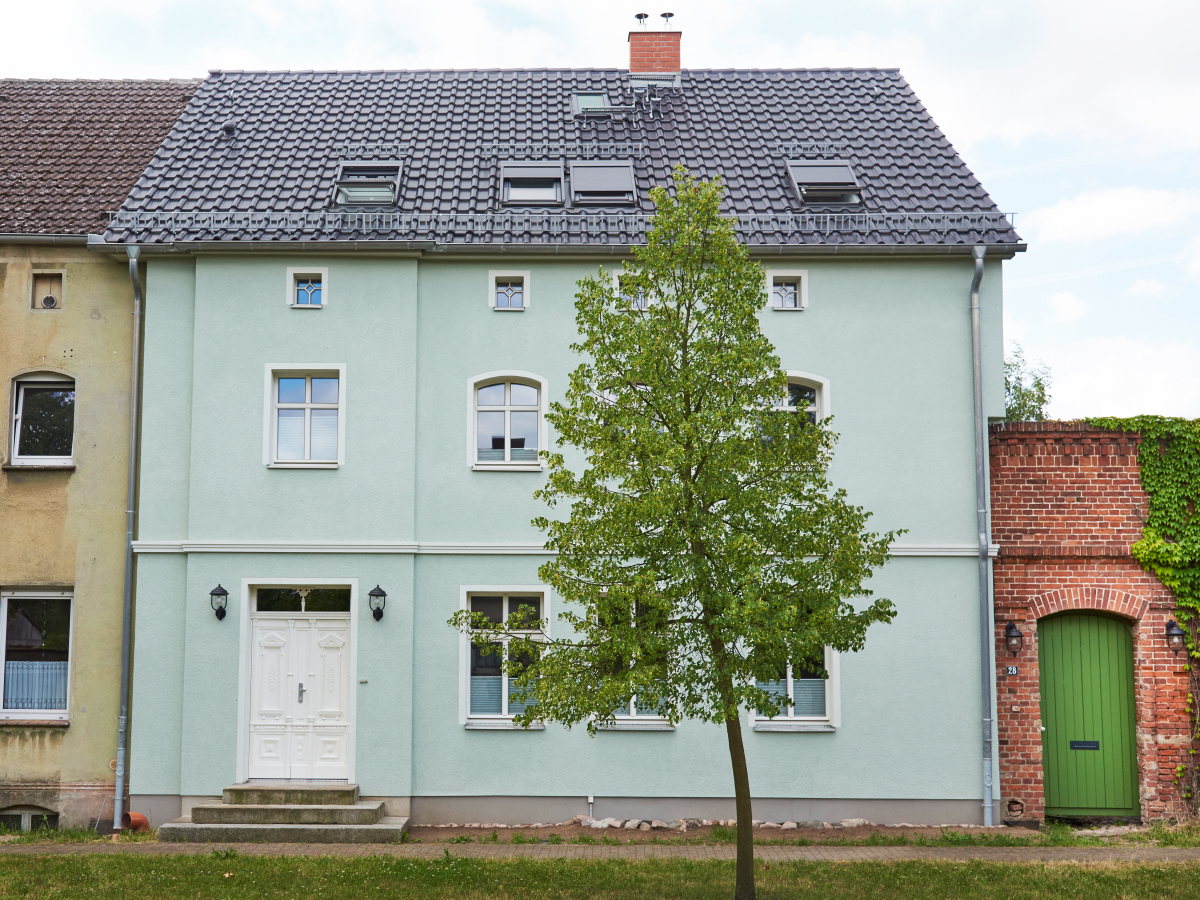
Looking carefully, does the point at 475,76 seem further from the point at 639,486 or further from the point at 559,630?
the point at 639,486

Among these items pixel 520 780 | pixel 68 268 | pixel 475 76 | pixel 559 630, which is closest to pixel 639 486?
pixel 559 630

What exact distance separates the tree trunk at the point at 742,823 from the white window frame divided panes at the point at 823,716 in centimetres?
354

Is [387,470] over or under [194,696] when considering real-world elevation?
over

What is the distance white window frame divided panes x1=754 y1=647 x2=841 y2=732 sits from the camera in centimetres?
1224

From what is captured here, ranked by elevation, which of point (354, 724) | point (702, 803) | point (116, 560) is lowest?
point (702, 803)

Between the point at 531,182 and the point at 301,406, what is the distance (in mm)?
4378

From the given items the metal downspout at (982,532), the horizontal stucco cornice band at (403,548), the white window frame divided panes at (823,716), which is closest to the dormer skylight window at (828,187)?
the metal downspout at (982,532)

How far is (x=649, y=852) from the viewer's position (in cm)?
1084

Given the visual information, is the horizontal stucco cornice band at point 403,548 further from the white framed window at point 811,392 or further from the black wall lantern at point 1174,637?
the black wall lantern at point 1174,637

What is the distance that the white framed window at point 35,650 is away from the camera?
12.6 meters

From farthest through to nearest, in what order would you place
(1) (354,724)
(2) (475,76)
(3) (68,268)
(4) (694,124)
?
1. (2) (475,76)
2. (4) (694,124)
3. (3) (68,268)
4. (1) (354,724)

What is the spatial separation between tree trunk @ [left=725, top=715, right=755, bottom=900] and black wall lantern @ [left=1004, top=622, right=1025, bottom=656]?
535 centimetres

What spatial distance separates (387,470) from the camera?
1253 cm

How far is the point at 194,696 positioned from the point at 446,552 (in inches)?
133
